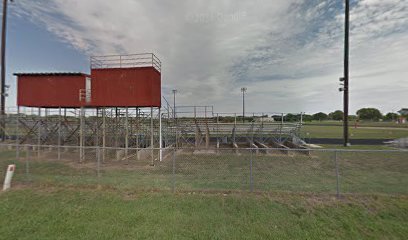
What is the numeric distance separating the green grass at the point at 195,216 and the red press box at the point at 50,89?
32.2 ft

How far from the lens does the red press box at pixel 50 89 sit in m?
15.0

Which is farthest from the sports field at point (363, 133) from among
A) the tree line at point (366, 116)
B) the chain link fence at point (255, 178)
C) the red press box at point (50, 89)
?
the tree line at point (366, 116)

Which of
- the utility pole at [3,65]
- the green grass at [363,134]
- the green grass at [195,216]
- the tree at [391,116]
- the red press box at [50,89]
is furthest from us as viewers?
the tree at [391,116]

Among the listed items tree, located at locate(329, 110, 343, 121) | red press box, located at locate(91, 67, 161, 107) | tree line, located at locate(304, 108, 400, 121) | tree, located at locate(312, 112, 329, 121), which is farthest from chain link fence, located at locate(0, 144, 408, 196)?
tree, located at locate(329, 110, 343, 121)

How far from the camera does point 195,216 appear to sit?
213 inches

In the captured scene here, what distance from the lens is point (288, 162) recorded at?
13023 millimetres

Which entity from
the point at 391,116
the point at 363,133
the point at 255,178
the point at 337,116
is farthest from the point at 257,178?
the point at 391,116

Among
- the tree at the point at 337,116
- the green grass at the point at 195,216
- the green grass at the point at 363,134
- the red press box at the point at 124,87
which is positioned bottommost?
the green grass at the point at 195,216

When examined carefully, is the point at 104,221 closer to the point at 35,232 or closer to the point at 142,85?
the point at 35,232

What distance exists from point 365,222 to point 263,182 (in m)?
3.70

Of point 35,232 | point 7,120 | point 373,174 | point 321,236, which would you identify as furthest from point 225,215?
point 7,120

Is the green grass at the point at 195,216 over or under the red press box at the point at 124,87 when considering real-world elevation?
under

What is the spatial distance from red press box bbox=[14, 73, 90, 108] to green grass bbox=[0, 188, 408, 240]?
Answer: 9824 mm

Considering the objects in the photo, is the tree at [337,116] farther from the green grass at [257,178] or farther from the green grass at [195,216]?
the green grass at [195,216]
